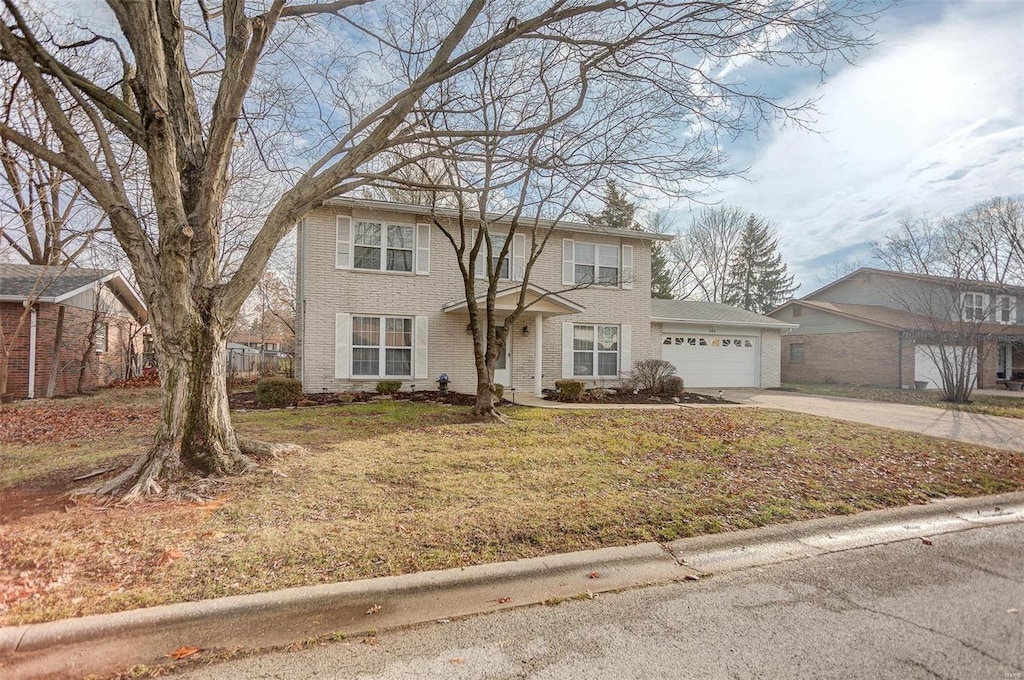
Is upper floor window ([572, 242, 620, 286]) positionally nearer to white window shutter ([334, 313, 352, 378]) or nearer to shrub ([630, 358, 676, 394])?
shrub ([630, 358, 676, 394])

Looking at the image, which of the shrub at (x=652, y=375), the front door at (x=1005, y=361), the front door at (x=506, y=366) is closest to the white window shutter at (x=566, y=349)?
the front door at (x=506, y=366)

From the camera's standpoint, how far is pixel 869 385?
21.7 metres

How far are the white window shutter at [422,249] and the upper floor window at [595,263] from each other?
4.66m

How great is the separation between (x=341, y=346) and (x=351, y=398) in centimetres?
161

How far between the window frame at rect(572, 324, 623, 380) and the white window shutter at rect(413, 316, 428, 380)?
15.6ft

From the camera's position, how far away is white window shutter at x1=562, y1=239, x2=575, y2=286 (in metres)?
15.9

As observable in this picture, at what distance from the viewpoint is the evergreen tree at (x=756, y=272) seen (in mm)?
38250

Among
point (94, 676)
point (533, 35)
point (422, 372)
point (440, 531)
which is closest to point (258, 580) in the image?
point (94, 676)

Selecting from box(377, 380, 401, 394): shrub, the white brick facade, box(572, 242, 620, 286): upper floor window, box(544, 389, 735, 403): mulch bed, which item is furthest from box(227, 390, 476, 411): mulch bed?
box(572, 242, 620, 286): upper floor window

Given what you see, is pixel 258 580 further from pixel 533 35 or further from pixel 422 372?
pixel 422 372

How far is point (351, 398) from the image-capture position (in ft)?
41.5

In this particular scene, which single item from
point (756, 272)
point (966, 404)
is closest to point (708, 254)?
point (756, 272)

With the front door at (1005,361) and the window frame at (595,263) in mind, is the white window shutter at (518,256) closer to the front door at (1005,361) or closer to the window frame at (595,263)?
the window frame at (595,263)

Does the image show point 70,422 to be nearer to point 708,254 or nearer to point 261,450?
point 261,450
